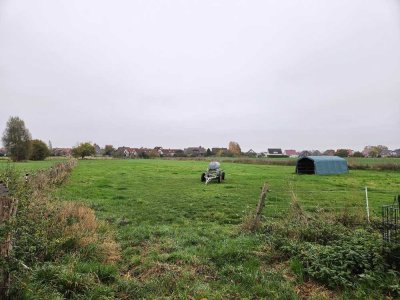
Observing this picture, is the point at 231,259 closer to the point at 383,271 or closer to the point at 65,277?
the point at 383,271

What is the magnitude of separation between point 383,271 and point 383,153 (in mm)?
144345

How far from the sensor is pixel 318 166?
34.0 meters

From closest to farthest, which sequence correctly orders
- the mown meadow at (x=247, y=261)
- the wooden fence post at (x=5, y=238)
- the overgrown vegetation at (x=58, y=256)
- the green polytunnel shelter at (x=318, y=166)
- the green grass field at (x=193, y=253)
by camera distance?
the wooden fence post at (x=5, y=238), the overgrown vegetation at (x=58, y=256), the mown meadow at (x=247, y=261), the green grass field at (x=193, y=253), the green polytunnel shelter at (x=318, y=166)

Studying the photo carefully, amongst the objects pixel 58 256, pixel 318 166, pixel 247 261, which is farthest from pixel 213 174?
pixel 58 256

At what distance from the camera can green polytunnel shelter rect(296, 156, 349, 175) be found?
1341 inches

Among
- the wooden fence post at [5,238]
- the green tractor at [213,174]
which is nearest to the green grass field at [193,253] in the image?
the wooden fence post at [5,238]

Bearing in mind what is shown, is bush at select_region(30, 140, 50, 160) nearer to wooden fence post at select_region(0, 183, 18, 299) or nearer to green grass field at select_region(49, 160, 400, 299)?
green grass field at select_region(49, 160, 400, 299)

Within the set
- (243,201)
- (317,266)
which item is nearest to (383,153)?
(243,201)

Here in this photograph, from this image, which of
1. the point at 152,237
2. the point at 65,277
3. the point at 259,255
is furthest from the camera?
the point at 152,237

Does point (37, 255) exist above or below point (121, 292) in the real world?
above

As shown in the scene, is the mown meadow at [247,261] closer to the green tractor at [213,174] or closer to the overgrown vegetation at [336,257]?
the overgrown vegetation at [336,257]

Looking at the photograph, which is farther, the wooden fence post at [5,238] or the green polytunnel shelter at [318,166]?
the green polytunnel shelter at [318,166]

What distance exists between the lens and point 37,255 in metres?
5.70

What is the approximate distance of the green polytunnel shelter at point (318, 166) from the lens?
112 feet
